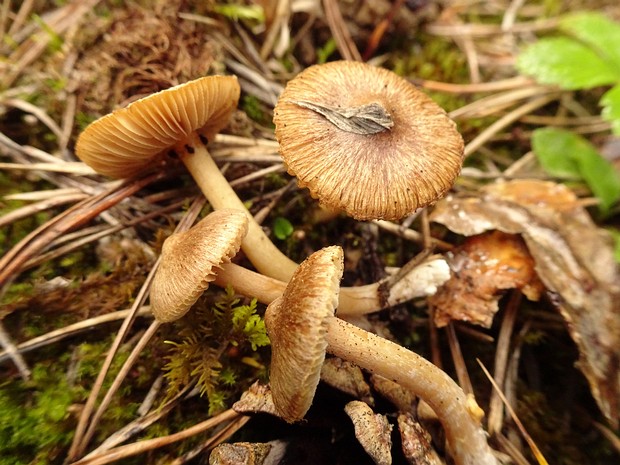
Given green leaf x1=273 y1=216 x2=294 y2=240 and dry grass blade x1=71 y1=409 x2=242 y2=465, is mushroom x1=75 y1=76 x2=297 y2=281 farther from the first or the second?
dry grass blade x1=71 y1=409 x2=242 y2=465

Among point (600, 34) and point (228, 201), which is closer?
point (228, 201)

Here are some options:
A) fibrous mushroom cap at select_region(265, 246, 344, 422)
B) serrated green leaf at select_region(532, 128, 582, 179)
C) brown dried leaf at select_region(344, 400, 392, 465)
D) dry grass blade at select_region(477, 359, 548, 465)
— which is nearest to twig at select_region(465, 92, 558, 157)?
serrated green leaf at select_region(532, 128, 582, 179)

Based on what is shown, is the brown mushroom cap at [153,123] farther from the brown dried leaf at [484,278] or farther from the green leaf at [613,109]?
the green leaf at [613,109]

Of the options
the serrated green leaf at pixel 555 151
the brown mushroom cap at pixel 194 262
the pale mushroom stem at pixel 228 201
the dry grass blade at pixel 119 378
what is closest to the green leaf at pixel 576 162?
the serrated green leaf at pixel 555 151

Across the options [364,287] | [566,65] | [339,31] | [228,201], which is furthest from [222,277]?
[566,65]

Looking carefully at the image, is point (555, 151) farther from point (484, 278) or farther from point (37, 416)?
point (37, 416)
